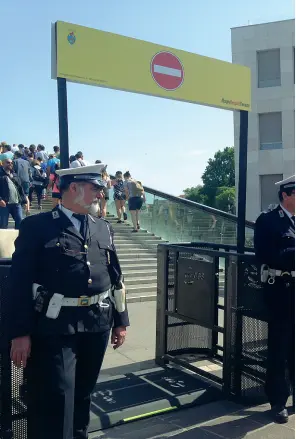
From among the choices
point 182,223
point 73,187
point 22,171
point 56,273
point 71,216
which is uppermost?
point 22,171

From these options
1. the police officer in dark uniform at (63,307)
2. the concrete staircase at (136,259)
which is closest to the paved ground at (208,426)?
the police officer in dark uniform at (63,307)

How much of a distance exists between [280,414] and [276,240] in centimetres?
142

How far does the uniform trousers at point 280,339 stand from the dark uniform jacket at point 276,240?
19 centimetres

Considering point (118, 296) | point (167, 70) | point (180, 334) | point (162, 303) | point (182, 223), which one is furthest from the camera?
point (182, 223)

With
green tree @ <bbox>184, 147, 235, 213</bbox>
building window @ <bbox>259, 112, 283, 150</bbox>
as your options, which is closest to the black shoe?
building window @ <bbox>259, 112, 283, 150</bbox>

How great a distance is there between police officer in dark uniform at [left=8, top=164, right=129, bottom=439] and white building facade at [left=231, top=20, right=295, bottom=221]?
2900 centimetres

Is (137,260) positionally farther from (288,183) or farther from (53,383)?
(53,383)

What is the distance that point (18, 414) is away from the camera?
10.6 feet

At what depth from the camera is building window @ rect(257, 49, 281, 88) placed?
31.1 metres

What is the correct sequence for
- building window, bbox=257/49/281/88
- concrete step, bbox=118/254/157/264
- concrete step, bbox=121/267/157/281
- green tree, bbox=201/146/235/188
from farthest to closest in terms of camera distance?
green tree, bbox=201/146/235/188
building window, bbox=257/49/281/88
concrete step, bbox=118/254/157/264
concrete step, bbox=121/267/157/281

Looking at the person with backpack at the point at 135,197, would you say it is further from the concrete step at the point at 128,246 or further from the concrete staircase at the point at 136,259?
the concrete step at the point at 128,246

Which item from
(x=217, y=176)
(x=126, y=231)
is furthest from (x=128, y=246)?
(x=217, y=176)

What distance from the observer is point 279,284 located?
156 inches

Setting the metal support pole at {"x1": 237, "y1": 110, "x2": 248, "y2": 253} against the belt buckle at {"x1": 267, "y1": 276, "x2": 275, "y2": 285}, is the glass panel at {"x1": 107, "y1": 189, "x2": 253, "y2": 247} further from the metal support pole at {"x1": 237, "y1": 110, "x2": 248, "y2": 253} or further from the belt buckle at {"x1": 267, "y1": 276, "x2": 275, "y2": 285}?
the belt buckle at {"x1": 267, "y1": 276, "x2": 275, "y2": 285}
